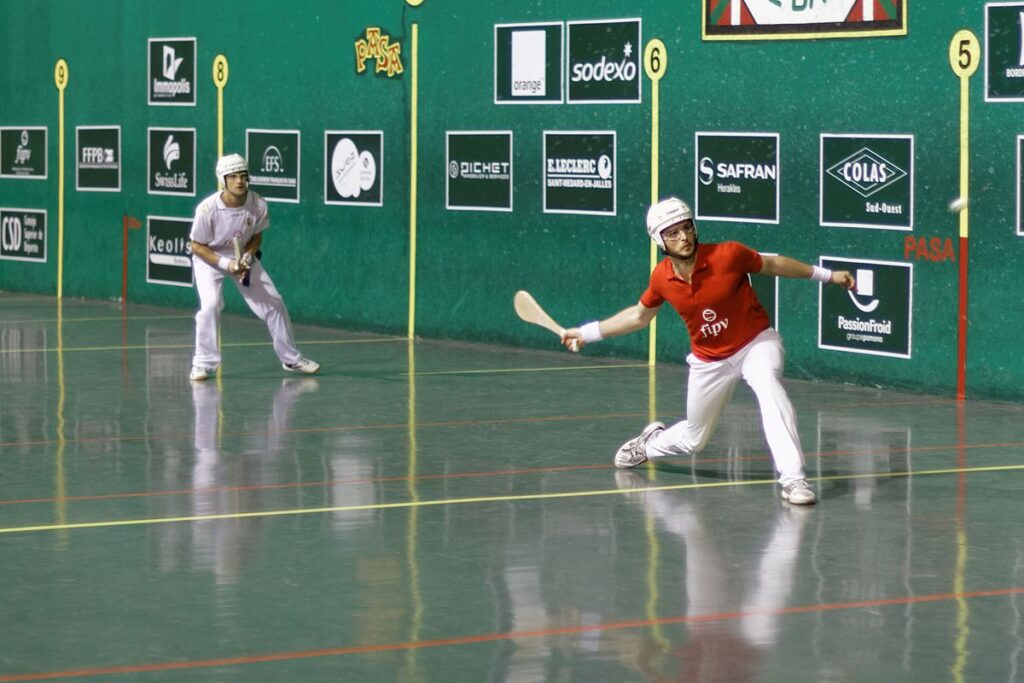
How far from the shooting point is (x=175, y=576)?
26.5ft

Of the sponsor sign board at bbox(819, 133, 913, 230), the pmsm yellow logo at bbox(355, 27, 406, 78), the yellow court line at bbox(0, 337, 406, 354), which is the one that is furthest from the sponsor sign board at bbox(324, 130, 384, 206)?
the sponsor sign board at bbox(819, 133, 913, 230)

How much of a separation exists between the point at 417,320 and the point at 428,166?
4.53 feet

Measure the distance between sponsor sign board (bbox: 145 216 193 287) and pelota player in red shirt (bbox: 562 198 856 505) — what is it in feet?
36.6

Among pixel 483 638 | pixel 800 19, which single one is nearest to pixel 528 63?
pixel 800 19

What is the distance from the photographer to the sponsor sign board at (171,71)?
2086 cm

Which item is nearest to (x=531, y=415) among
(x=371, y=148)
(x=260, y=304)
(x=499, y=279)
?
(x=260, y=304)

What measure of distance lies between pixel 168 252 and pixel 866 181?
9.06m

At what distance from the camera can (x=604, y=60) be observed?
16.5 meters

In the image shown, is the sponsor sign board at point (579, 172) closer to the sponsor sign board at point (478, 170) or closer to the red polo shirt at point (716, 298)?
the sponsor sign board at point (478, 170)

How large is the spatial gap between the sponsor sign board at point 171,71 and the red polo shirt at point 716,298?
37.7 ft

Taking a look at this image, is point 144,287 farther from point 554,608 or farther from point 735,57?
point 554,608

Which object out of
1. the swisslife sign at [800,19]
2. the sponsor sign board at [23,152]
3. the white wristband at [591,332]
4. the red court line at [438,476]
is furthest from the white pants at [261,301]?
the sponsor sign board at [23,152]

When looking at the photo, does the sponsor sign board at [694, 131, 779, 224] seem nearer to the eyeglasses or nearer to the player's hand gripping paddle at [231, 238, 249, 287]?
the player's hand gripping paddle at [231, 238, 249, 287]

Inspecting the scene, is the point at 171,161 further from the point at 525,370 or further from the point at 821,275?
the point at 821,275
